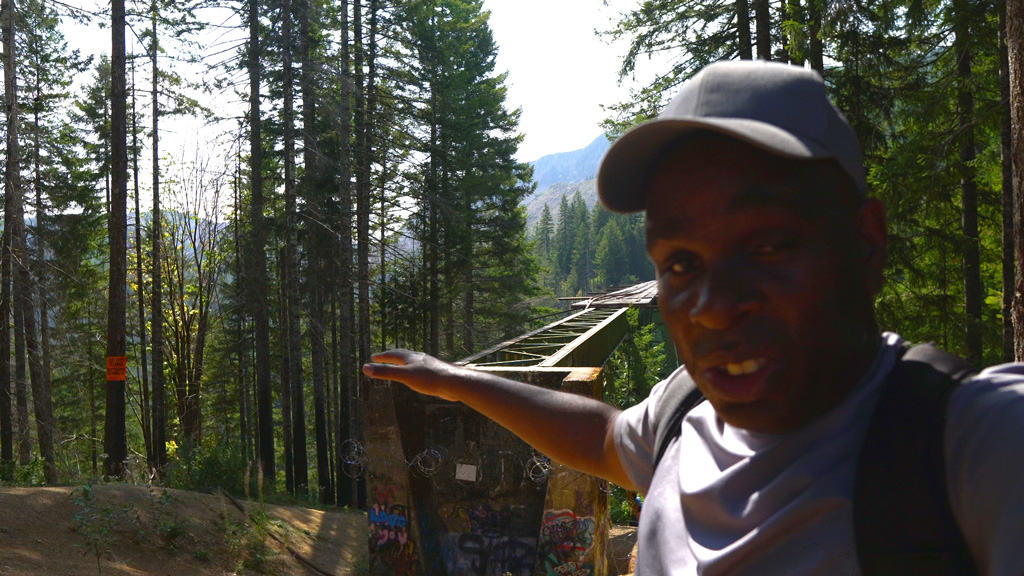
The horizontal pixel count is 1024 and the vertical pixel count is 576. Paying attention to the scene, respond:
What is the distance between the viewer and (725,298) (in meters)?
0.94

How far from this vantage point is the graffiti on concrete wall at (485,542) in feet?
30.1

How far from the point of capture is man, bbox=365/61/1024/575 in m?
0.90

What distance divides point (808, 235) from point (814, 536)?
0.39 meters

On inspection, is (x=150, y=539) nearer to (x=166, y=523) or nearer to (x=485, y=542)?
(x=166, y=523)

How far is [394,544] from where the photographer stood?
9.80m

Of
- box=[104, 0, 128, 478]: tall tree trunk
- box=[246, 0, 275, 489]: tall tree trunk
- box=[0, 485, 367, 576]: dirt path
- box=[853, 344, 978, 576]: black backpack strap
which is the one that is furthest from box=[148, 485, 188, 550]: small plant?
box=[853, 344, 978, 576]: black backpack strap

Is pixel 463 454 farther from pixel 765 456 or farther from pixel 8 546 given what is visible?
pixel 765 456

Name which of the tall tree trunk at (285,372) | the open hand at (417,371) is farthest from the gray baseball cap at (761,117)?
the tall tree trunk at (285,372)

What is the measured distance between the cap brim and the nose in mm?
173

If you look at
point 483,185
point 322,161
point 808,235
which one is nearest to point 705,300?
point 808,235

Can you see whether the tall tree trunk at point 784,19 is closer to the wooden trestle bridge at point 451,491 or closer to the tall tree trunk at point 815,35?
the tall tree trunk at point 815,35

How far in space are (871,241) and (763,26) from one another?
533 inches

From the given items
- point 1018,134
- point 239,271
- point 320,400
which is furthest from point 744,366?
point 239,271

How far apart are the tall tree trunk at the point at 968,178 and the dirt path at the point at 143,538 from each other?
39.5ft
